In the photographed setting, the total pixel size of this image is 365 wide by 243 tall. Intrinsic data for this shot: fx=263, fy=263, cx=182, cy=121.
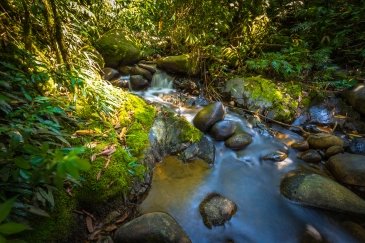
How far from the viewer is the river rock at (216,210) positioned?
9.78 feet

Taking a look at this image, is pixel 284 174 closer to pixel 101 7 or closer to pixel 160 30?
pixel 160 30

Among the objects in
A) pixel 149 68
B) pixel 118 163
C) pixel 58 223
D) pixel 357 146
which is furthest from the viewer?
pixel 149 68

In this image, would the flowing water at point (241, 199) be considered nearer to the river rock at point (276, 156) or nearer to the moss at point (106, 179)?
the river rock at point (276, 156)

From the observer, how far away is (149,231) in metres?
2.44

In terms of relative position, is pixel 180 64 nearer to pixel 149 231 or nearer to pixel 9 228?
pixel 149 231

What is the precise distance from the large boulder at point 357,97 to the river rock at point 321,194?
7.76ft

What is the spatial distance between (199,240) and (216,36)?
4707 mm

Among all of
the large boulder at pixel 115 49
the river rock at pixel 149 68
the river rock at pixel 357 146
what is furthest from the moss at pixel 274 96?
the large boulder at pixel 115 49

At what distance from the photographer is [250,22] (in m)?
6.30

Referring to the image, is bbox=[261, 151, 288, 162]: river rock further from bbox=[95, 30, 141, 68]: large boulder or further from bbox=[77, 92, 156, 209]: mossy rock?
bbox=[95, 30, 141, 68]: large boulder

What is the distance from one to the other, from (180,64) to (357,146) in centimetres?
396

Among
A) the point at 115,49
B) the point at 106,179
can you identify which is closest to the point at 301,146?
the point at 106,179

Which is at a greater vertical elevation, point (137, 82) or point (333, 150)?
point (137, 82)

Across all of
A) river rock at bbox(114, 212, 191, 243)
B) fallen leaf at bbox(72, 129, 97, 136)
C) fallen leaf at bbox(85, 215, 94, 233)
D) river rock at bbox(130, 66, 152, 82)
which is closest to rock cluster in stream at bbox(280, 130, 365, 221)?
river rock at bbox(114, 212, 191, 243)
